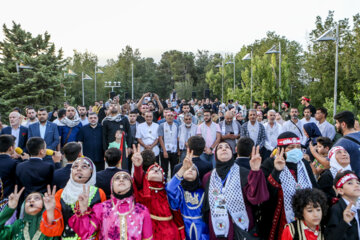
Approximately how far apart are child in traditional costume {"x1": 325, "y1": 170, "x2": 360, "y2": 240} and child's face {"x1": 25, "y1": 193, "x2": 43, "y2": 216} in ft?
10.4

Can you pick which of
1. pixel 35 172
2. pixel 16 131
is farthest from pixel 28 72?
pixel 35 172

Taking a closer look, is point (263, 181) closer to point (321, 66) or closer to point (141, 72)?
point (321, 66)

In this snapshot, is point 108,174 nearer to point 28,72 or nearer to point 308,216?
point 308,216

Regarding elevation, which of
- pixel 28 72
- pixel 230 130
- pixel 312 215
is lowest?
pixel 312 215

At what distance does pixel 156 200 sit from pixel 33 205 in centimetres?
141

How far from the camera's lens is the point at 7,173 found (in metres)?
4.48

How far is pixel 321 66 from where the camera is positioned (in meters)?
19.1

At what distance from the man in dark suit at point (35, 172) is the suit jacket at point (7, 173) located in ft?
0.58

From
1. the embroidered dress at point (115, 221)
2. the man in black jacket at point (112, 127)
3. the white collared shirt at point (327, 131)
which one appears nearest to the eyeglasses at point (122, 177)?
the embroidered dress at point (115, 221)

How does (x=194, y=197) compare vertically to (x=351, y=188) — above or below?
below

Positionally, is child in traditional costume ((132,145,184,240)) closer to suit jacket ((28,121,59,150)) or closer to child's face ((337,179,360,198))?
child's face ((337,179,360,198))

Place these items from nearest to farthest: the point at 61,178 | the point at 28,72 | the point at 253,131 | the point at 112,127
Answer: the point at 61,178, the point at 112,127, the point at 253,131, the point at 28,72

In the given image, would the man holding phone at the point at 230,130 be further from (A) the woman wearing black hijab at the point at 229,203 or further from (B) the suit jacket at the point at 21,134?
(B) the suit jacket at the point at 21,134

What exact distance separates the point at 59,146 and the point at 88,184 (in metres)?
4.28
